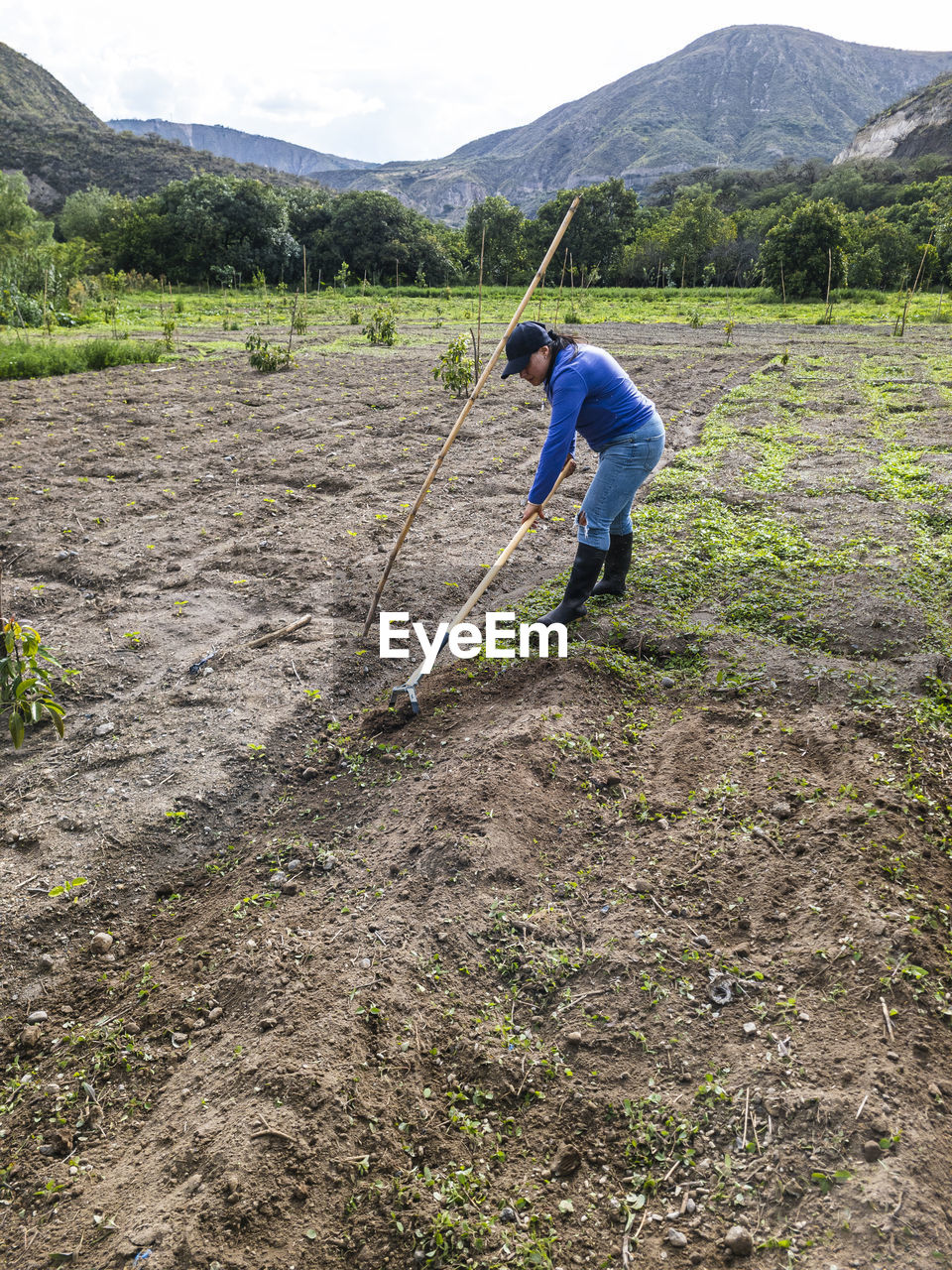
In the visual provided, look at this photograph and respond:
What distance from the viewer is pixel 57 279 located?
67.1 feet

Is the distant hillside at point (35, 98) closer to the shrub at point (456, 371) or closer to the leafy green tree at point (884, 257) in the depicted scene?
the leafy green tree at point (884, 257)

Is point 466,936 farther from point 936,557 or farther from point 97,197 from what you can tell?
point 97,197

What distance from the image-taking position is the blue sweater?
3936mm

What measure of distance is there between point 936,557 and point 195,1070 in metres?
5.51

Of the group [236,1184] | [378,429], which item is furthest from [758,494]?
[236,1184]

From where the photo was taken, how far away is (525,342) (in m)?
3.82

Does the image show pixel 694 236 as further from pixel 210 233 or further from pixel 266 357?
pixel 266 357

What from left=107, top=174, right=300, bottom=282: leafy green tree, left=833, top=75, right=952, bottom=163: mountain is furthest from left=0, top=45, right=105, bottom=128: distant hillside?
left=833, top=75, right=952, bottom=163: mountain

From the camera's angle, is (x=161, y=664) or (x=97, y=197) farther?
(x=97, y=197)

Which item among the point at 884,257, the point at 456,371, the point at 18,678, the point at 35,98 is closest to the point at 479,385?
the point at 18,678

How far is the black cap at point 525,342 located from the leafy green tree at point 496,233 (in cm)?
4058

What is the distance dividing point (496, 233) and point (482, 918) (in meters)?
47.1

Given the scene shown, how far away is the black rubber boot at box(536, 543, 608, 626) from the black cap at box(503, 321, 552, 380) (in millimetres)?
1119

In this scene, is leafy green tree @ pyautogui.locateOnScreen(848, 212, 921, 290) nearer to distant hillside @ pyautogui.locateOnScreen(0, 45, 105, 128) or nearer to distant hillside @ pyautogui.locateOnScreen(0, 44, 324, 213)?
distant hillside @ pyautogui.locateOnScreen(0, 44, 324, 213)
